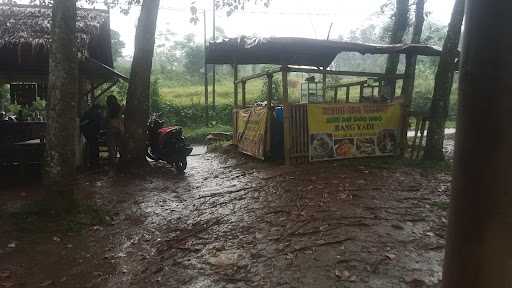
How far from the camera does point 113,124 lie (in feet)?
32.6

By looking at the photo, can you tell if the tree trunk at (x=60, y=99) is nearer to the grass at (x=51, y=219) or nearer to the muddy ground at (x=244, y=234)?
the grass at (x=51, y=219)

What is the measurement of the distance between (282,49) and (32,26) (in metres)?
5.82

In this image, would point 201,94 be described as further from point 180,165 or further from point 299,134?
point 299,134

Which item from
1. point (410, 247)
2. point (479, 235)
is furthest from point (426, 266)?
point (479, 235)

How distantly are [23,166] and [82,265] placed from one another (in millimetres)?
5088

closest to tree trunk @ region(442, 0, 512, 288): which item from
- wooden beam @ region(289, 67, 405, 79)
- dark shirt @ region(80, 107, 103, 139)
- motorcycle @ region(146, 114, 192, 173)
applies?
wooden beam @ region(289, 67, 405, 79)

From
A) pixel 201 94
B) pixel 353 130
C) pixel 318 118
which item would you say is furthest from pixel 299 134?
pixel 201 94

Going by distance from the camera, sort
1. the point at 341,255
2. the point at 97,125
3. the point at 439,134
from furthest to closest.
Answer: the point at 97,125 → the point at 439,134 → the point at 341,255

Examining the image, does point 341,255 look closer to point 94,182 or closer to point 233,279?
point 233,279

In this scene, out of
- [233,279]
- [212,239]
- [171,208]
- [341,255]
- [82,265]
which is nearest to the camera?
[233,279]

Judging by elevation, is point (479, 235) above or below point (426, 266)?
above

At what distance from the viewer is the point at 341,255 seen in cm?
430

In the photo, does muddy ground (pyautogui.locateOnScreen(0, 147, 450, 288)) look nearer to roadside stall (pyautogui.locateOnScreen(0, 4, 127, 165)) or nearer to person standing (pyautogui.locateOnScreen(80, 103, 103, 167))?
Result: roadside stall (pyautogui.locateOnScreen(0, 4, 127, 165))

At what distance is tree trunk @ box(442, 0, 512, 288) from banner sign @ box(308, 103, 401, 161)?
8.30 meters
